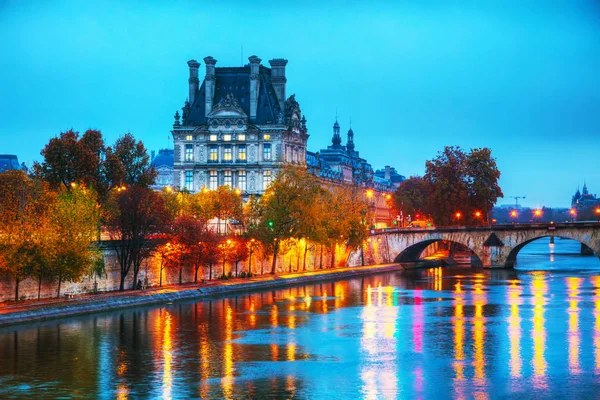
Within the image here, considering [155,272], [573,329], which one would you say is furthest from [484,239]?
[573,329]

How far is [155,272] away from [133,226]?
660cm

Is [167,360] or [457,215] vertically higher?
[457,215]

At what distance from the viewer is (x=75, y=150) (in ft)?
295

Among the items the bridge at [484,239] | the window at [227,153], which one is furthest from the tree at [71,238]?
the window at [227,153]

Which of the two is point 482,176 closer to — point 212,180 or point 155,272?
point 212,180

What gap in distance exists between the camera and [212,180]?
136 meters

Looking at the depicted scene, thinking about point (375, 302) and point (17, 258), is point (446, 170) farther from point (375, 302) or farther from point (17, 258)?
point (17, 258)

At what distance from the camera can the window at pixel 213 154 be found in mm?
135625

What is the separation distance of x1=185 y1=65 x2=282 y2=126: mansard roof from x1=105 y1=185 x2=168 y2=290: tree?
56137 mm

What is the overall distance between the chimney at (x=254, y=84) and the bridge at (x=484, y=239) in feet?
81.4

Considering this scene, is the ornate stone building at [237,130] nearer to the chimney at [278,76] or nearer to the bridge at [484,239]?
the chimney at [278,76]

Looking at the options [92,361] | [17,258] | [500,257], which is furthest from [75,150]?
[500,257]

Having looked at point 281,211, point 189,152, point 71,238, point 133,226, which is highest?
point 189,152

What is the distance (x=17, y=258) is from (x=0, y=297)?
3.06m
